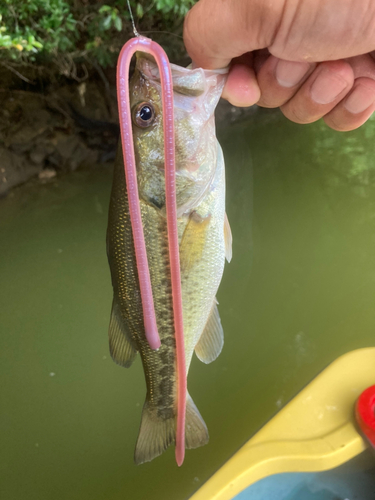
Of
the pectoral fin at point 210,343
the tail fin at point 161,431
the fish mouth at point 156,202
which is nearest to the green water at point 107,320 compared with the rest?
the tail fin at point 161,431

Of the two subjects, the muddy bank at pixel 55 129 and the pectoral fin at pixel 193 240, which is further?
the muddy bank at pixel 55 129

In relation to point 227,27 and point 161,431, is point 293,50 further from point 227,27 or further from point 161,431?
point 161,431

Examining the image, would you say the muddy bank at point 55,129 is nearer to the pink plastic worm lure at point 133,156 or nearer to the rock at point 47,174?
the rock at point 47,174

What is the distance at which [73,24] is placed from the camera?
6.15 ft

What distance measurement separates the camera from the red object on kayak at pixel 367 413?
1.15 m

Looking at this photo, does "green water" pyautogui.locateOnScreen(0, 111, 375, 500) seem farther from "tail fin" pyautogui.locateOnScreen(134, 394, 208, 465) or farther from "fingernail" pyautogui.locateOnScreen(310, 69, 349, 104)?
"fingernail" pyautogui.locateOnScreen(310, 69, 349, 104)

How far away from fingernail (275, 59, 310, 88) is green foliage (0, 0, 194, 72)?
1.18 meters

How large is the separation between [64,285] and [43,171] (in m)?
1.11

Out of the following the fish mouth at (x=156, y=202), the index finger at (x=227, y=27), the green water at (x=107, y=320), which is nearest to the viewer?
the index finger at (x=227, y=27)

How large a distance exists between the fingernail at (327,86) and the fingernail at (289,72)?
0.04 meters

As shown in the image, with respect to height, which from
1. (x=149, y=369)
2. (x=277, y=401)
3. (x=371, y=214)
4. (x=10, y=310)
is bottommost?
(x=277, y=401)

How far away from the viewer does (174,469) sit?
57.7 inches

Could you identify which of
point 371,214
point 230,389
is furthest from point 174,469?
point 371,214

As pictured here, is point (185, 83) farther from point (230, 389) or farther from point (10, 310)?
point (10, 310)
